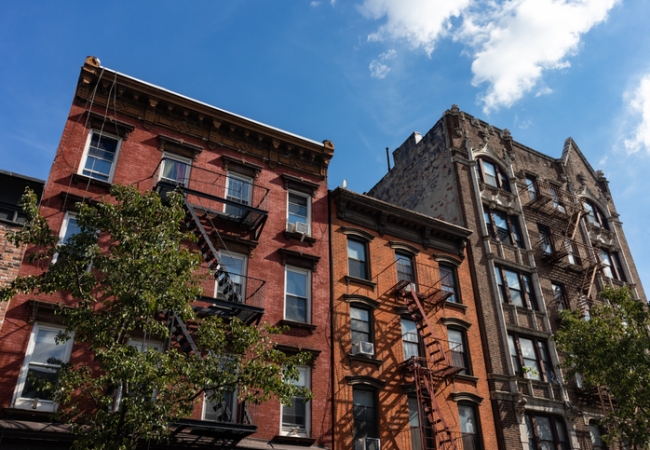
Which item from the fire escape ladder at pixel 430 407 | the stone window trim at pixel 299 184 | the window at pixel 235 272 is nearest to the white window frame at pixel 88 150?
the window at pixel 235 272

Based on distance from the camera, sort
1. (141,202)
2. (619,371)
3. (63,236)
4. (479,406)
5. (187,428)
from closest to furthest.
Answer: (141,202), (187,428), (63,236), (619,371), (479,406)

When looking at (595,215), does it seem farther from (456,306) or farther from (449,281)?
(456,306)

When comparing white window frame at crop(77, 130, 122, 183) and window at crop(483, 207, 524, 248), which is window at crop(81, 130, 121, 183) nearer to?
white window frame at crop(77, 130, 122, 183)

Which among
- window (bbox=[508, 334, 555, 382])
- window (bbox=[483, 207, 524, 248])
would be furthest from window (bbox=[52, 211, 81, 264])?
window (bbox=[483, 207, 524, 248])

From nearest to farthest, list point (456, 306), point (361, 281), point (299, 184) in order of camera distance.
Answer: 1. point (361, 281)
2. point (299, 184)
3. point (456, 306)

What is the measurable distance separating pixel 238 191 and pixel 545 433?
1575 centimetres

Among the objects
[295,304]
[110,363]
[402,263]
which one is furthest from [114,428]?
[402,263]

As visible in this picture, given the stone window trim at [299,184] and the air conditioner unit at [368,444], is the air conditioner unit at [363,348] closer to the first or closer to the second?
the air conditioner unit at [368,444]

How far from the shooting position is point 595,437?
2350 cm

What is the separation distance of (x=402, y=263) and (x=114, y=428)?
14.7 meters

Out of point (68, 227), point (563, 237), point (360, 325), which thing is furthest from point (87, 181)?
point (563, 237)

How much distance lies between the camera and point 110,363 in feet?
35.2

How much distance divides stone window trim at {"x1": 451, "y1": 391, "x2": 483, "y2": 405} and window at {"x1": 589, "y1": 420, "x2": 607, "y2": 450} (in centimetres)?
599

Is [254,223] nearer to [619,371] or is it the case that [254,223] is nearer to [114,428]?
[114,428]
